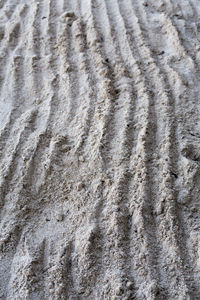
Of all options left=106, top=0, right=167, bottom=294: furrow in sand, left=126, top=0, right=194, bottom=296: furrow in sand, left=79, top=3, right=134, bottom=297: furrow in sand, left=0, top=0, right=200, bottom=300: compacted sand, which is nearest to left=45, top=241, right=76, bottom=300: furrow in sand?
left=0, top=0, right=200, bottom=300: compacted sand

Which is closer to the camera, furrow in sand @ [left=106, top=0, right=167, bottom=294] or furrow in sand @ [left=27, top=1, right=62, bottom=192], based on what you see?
furrow in sand @ [left=106, top=0, right=167, bottom=294]

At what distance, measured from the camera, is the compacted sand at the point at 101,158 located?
1.17m

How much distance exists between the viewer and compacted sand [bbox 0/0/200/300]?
117cm

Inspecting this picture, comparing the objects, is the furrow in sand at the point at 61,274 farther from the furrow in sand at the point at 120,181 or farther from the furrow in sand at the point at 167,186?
the furrow in sand at the point at 167,186

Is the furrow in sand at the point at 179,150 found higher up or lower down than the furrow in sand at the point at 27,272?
higher up

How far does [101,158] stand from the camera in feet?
4.82

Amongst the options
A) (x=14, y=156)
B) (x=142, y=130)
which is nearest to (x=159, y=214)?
(x=142, y=130)

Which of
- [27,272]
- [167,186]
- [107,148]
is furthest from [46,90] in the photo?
[27,272]

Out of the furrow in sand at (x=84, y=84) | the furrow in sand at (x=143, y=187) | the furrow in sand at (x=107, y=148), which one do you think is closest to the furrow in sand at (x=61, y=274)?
the furrow in sand at (x=107, y=148)

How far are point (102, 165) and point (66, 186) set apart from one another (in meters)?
0.17

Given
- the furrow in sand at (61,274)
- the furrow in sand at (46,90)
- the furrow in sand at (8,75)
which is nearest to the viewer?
the furrow in sand at (61,274)

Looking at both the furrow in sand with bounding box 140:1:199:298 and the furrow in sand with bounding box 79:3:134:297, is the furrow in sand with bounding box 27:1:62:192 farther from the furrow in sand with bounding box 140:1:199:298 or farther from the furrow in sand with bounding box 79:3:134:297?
the furrow in sand with bounding box 140:1:199:298

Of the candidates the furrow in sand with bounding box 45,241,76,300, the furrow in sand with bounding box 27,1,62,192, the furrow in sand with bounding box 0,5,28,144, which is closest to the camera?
the furrow in sand with bounding box 45,241,76,300

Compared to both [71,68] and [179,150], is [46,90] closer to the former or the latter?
[71,68]
